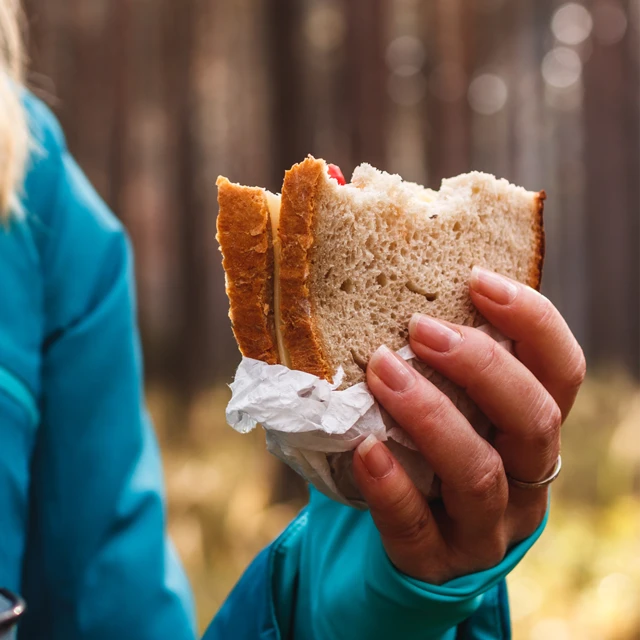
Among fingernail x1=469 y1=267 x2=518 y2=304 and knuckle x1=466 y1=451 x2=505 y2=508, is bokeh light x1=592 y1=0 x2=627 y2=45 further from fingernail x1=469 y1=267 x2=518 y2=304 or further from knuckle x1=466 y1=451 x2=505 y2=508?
knuckle x1=466 y1=451 x2=505 y2=508

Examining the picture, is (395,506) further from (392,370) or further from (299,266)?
(299,266)

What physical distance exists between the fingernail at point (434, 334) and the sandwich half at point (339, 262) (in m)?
0.04

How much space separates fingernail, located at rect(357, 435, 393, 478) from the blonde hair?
106 cm

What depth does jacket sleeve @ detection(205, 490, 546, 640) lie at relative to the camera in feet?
3.32

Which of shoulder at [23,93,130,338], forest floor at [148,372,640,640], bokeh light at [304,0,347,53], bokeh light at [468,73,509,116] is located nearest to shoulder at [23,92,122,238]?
shoulder at [23,93,130,338]

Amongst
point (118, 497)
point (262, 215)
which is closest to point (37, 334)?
point (118, 497)

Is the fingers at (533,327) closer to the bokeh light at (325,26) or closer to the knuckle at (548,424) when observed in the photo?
the knuckle at (548,424)

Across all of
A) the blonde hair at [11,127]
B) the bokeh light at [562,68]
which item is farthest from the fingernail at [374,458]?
the bokeh light at [562,68]

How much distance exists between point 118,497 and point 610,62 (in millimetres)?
6623

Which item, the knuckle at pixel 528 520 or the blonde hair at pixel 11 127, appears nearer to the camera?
the knuckle at pixel 528 520

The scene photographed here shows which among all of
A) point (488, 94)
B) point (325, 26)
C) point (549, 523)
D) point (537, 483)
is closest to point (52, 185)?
point (537, 483)

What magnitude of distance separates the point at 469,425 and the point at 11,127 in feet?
4.12

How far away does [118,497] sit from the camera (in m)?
1.63

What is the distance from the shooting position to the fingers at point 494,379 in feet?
3.03
